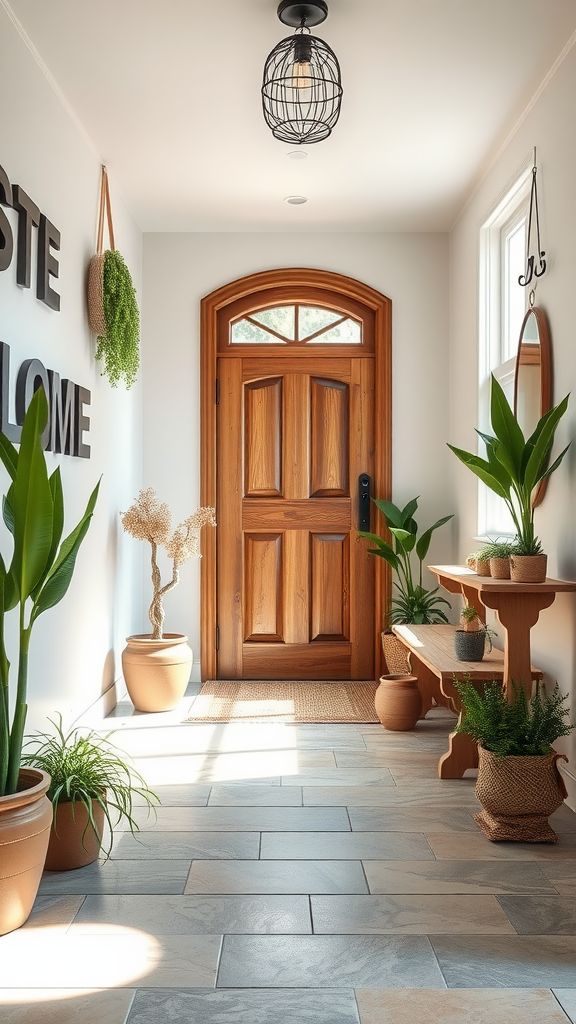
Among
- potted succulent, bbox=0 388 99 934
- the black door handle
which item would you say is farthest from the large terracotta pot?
the black door handle

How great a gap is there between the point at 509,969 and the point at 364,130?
311 centimetres

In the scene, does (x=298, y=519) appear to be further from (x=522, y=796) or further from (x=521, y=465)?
(x=522, y=796)

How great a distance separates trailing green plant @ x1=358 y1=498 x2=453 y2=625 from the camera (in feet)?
15.4

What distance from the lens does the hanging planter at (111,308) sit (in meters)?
3.73

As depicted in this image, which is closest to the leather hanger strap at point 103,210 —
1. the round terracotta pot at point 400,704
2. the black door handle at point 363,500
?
the black door handle at point 363,500

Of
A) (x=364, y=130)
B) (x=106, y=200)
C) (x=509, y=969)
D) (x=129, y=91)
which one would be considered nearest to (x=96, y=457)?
(x=106, y=200)

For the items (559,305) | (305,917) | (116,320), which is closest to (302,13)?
(559,305)

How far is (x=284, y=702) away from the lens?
15.0 ft

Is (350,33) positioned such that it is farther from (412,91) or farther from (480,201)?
(480,201)

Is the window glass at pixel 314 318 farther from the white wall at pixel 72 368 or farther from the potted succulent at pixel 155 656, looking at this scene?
the potted succulent at pixel 155 656

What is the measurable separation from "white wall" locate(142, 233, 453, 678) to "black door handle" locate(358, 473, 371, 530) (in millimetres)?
171

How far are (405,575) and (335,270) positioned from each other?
178cm

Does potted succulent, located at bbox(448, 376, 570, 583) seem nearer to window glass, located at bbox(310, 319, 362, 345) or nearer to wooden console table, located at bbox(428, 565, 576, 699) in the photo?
wooden console table, located at bbox(428, 565, 576, 699)

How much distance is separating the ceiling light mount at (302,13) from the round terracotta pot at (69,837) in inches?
95.0
